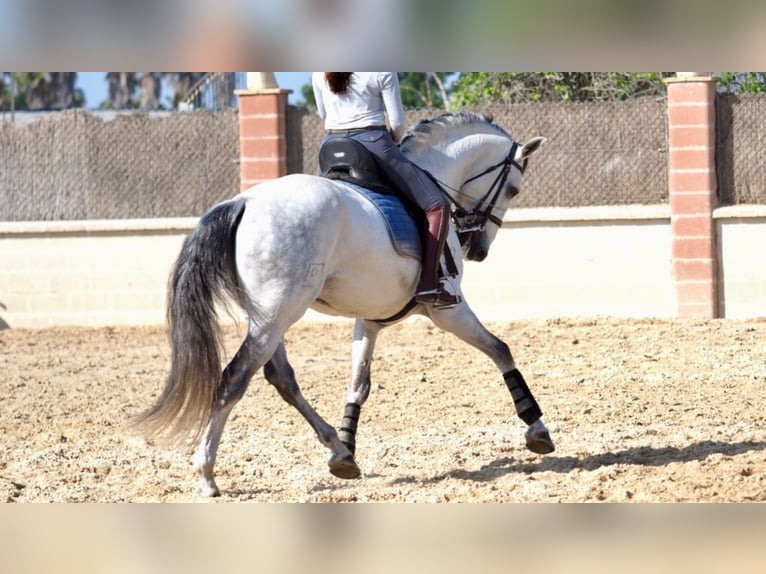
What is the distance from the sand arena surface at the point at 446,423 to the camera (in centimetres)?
534

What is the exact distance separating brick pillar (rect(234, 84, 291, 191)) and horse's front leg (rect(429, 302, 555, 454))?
7.22 m

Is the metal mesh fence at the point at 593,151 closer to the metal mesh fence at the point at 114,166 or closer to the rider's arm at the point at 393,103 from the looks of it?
the metal mesh fence at the point at 114,166

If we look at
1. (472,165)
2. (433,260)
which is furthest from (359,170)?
(472,165)

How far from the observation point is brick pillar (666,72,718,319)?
456 inches

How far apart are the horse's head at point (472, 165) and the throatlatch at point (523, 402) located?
92 cm

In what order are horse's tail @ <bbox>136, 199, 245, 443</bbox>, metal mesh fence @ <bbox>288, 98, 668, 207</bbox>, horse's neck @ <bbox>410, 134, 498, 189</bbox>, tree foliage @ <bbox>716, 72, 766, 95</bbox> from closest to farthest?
horse's tail @ <bbox>136, 199, 245, 443</bbox> < horse's neck @ <bbox>410, 134, 498, 189</bbox> < metal mesh fence @ <bbox>288, 98, 668, 207</bbox> < tree foliage @ <bbox>716, 72, 766, 95</bbox>

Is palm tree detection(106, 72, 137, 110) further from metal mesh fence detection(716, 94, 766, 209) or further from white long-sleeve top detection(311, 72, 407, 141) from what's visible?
white long-sleeve top detection(311, 72, 407, 141)

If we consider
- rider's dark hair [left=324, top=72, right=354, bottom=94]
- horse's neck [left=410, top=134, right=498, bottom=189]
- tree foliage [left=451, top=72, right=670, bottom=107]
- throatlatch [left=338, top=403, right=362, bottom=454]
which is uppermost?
tree foliage [left=451, top=72, right=670, bottom=107]

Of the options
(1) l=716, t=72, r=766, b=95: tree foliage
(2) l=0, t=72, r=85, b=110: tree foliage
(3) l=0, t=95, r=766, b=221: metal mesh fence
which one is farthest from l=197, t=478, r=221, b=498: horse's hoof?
(2) l=0, t=72, r=85, b=110: tree foliage

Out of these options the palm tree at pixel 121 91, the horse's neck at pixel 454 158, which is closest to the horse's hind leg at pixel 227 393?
the horse's neck at pixel 454 158

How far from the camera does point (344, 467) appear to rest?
216 inches

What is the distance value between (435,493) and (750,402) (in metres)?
3.02
